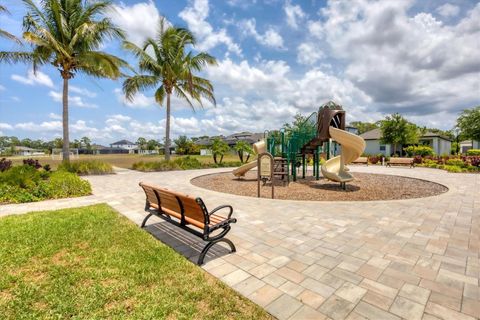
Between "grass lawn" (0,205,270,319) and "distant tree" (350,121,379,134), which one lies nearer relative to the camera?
"grass lawn" (0,205,270,319)

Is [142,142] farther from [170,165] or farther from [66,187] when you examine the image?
[66,187]

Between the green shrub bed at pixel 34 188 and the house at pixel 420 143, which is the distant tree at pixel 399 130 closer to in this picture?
the house at pixel 420 143

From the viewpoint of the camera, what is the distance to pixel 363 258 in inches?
145

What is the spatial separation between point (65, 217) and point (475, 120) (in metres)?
41.6

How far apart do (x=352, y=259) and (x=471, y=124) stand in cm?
3856

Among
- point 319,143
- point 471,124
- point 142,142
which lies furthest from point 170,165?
point 142,142

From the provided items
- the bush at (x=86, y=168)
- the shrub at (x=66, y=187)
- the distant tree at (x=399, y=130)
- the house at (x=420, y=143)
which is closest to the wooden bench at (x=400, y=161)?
the distant tree at (x=399, y=130)

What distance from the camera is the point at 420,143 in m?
38.7

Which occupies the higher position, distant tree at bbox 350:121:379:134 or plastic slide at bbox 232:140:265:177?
distant tree at bbox 350:121:379:134

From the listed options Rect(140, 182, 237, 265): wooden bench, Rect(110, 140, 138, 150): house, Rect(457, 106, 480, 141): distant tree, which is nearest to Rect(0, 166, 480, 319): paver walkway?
Rect(140, 182, 237, 265): wooden bench

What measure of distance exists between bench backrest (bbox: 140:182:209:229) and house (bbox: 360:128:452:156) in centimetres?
3789

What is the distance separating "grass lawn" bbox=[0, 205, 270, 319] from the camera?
254cm

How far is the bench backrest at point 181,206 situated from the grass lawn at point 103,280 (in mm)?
578

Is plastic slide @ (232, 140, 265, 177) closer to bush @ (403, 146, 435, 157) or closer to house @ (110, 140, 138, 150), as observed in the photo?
bush @ (403, 146, 435, 157)
